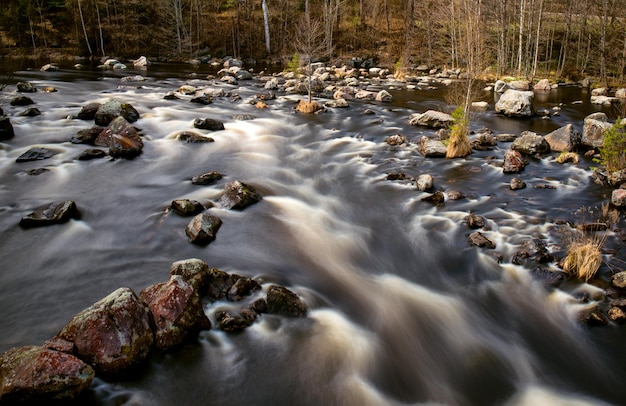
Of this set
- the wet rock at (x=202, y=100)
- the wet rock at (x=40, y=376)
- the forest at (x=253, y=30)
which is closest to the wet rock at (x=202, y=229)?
the wet rock at (x=40, y=376)

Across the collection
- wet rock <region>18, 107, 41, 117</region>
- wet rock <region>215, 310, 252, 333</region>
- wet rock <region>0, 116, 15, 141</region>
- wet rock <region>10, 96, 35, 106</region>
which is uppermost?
wet rock <region>10, 96, 35, 106</region>

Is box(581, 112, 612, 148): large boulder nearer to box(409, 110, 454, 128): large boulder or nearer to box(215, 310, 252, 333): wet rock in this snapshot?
box(409, 110, 454, 128): large boulder

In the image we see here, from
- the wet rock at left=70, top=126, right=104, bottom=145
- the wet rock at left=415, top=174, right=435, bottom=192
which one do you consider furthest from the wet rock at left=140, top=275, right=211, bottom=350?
the wet rock at left=70, top=126, right=104, bottom=145

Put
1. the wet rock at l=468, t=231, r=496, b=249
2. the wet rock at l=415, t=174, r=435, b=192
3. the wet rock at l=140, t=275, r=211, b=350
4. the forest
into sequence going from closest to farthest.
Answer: the wet rock at l=140, t=275, r=211, b=350 → the wet rock at l=468, t=231, r=496, b=249 → the wet rock at l=415, t=174, r=435, b=192 → the forest

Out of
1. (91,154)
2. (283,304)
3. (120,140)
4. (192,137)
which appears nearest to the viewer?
(283,304)

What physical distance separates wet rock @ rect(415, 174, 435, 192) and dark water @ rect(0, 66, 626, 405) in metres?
0.41

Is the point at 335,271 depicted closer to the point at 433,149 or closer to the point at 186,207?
the point at 186,207

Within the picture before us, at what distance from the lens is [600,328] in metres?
6.80

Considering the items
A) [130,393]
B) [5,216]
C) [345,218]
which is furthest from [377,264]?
[5,216]

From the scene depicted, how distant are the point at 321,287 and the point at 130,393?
380cm

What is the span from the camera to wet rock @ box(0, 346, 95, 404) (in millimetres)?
4441

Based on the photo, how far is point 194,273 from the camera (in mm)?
6828

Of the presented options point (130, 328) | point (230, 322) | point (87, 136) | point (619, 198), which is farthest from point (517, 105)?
point (130, 328)

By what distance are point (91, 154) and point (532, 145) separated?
1650cm
